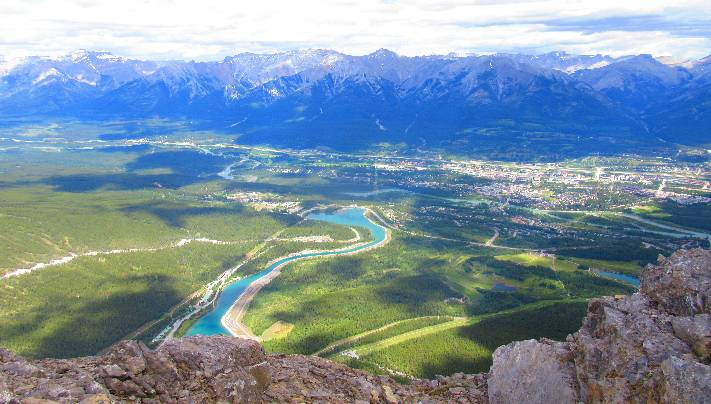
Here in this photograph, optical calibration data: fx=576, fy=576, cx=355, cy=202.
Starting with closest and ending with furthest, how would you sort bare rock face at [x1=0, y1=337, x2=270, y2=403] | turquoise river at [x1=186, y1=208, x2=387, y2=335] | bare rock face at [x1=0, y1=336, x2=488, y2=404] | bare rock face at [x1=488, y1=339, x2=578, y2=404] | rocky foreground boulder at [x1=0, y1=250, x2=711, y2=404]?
bare rock face at [x1=0, y1=337, x2=270, y2=403], bare rock face at [x1=0, y1=336, x2=488, y2=404], rocky foreground boulder at [x1=0, y1=250, x2=711, y2=404], bare rock face at [x1=488, y1=339, x2=578, y2=404], turquoise river at [x1=186, y1=208, x2=387, y2=335]

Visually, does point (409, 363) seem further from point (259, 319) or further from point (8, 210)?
point (8, 210)

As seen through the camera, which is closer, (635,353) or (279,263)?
(635,353)

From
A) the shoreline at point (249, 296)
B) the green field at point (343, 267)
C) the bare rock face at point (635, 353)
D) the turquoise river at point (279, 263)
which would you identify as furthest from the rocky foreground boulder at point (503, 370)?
the turquoise river at point (279, 263)

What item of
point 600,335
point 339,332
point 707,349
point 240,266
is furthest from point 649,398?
point 240,266

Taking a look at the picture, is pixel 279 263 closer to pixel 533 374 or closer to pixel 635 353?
pixel 533 374

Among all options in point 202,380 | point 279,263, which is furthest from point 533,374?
point 279,263

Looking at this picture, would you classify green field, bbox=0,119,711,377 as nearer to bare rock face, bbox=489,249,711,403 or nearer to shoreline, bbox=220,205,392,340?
shoreline, bbox=220,205,392,340

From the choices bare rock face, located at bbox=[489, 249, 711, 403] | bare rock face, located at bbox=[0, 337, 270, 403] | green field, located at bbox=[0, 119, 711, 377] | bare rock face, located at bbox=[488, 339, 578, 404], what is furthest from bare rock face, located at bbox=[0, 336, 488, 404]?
green field, located at bbox=[0, 119, 711, 377]
